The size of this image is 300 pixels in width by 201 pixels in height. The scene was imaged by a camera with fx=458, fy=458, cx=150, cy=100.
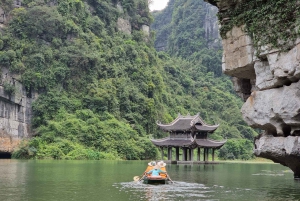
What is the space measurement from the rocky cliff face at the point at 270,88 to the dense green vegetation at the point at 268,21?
198 mm

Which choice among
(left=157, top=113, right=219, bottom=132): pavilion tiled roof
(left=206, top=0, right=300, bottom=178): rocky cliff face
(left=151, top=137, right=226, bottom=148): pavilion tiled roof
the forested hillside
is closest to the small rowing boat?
(left=206, top=0, right=300, bottom=178): rocky cliff face

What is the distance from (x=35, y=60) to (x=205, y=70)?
49.2 metres

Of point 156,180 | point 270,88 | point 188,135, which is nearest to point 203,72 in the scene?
point 188,135

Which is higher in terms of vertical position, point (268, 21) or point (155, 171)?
point (268, 21)

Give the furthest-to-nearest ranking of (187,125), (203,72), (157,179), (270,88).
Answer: (203,72), (187,125), (157,179), (270,88)

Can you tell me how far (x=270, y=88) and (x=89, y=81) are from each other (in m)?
46.1

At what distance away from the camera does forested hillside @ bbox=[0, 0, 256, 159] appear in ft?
181

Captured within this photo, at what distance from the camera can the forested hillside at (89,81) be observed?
181 feet

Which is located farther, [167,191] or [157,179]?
[157,179]

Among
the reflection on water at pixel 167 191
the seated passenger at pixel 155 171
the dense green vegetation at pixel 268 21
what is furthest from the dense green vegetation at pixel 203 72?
the dense green vegetation at pixel 268 21

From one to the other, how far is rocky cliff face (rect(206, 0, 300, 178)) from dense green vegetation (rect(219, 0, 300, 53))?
0.65ft

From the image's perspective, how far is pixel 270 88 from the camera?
1855 centimetres

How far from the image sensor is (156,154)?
5756 cm

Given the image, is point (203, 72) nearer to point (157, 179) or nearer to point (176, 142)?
point (176, 142)
